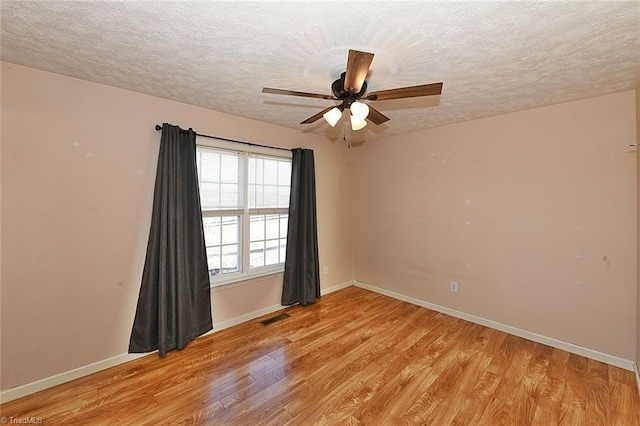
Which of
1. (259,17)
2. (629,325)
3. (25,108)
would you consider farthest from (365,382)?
(25,108)

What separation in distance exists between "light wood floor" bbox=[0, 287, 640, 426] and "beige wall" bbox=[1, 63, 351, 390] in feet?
1.17

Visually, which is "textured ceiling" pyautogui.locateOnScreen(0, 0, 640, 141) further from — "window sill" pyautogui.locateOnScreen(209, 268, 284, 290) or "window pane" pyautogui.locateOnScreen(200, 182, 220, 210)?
"window sill" pyautogui.locateOnScreen(209, 268, 284, 290)

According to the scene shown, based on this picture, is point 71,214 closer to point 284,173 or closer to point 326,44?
point 284,173

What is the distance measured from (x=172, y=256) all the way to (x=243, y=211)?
0.96m

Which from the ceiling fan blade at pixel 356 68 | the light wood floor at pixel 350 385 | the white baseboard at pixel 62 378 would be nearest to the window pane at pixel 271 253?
the light wood floor at pixel 350 385

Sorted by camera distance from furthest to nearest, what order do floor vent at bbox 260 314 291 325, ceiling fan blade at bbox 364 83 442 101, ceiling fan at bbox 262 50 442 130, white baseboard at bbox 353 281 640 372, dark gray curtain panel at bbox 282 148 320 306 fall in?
dark gray curtain panel at bbox 282 148 320 306
floor vent at bbox 260 314 291 325
white baseboard at bbox 353 281 640 372
ceiling fan blade at bbox 364 83 442 101
ceiling fan at bbox 262 50 442 130

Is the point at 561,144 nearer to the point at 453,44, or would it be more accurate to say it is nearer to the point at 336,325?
the point at 453,44

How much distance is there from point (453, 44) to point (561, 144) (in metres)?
1.92

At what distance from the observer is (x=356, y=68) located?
5.08 ft

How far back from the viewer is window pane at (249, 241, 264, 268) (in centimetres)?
342

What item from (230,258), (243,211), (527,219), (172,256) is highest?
(243,211)

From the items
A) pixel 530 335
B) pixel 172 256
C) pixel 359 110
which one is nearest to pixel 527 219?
pixel 530 335

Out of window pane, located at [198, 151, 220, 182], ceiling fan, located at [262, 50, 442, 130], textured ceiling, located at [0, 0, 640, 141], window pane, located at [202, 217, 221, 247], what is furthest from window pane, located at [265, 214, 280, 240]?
ceiling fan, located at [262, 50, 442, 130]

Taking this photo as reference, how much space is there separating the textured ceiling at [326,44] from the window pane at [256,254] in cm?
177
